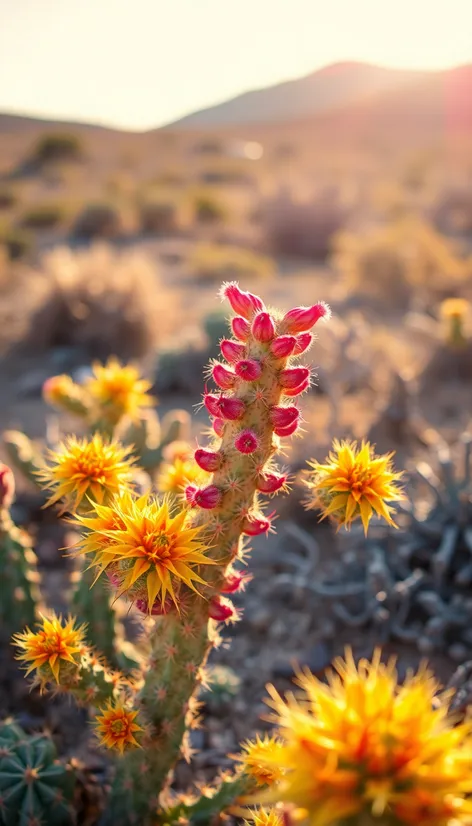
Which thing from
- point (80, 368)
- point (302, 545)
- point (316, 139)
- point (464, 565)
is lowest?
point (464, 565)

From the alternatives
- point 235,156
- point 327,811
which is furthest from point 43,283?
point 235,156

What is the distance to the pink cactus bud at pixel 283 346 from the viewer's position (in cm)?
Result: 168

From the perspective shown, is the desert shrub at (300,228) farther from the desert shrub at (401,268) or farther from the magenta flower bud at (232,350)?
the magenta flower bud at (232,350)

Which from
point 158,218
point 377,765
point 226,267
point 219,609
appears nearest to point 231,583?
point 219,609

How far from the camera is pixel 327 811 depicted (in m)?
1.03

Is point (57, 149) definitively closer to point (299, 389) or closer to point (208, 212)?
point (208, 212)

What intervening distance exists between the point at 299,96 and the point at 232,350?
112 metres

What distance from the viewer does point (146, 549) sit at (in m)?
1.71

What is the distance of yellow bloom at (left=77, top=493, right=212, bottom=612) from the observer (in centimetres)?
169

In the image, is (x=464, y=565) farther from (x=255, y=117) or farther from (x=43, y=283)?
(x=255, y=117)

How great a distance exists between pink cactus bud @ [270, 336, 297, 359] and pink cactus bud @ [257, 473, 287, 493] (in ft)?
1.19

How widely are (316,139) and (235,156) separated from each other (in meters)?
11.6

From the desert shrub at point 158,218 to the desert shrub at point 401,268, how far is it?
8.55m

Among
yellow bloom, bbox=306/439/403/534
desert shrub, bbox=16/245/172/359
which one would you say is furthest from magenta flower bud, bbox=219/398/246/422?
desert shrub, bbox=16/245/172/359
